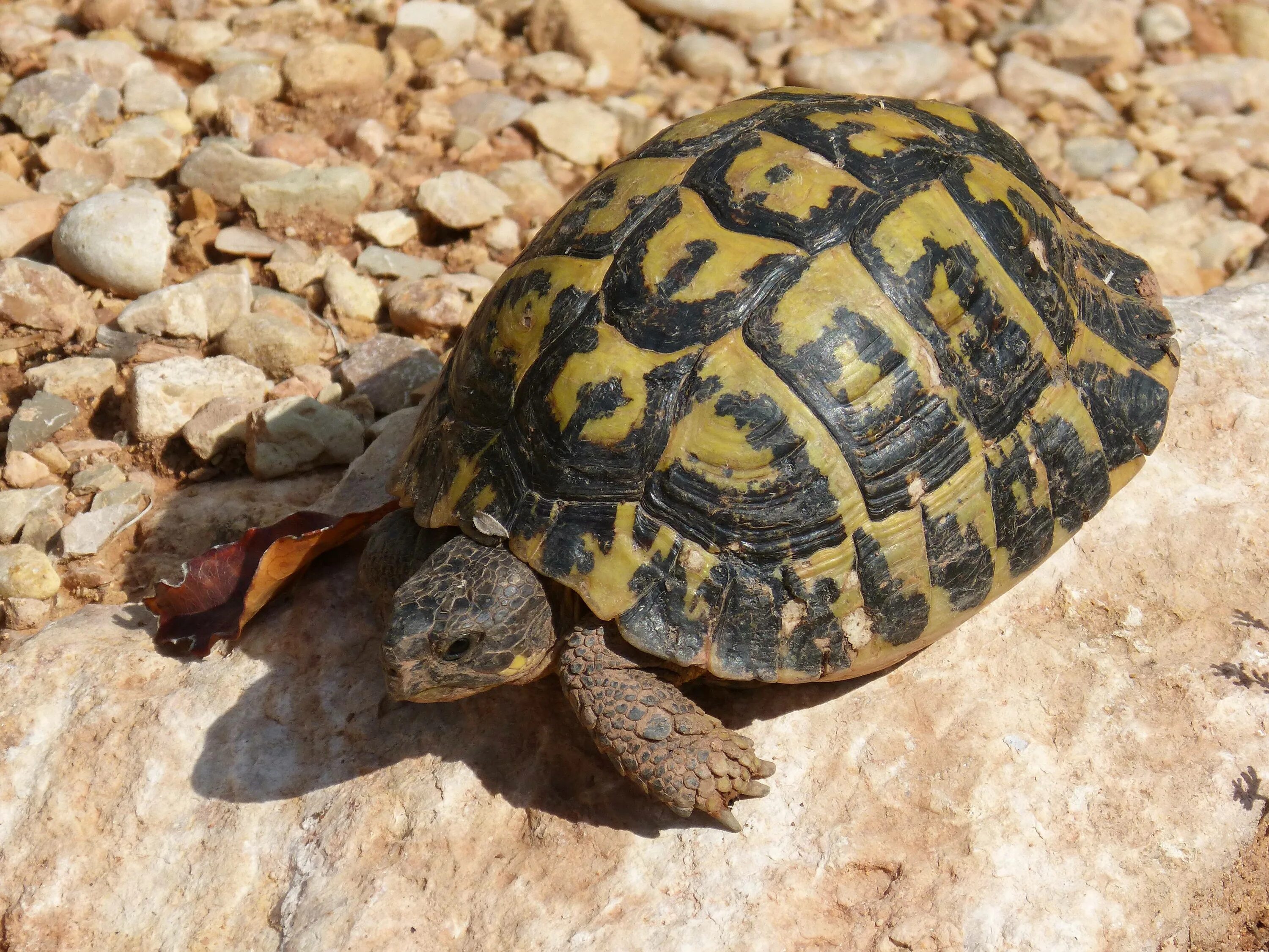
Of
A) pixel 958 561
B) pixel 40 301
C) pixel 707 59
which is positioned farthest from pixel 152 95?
pixel 958 561

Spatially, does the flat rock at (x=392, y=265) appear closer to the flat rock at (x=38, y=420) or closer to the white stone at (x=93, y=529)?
the flat rock at (x=38, y=420)

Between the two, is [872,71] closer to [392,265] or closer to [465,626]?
[392,265]

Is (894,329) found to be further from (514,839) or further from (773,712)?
(514,839)

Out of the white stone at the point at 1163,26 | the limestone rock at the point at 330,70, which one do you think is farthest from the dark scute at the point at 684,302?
the white stone at the point at 1163,26

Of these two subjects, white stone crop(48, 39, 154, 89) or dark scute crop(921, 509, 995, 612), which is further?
white stone crop(48, 39, 154, 89)

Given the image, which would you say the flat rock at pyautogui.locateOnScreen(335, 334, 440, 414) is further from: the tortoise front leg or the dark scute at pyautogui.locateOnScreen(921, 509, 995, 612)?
the dark scute at pyautogui.locateOnScreen(921, 509, 995, 612)

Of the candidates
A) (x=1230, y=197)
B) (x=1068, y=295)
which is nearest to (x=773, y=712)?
(x=1068, y=295)

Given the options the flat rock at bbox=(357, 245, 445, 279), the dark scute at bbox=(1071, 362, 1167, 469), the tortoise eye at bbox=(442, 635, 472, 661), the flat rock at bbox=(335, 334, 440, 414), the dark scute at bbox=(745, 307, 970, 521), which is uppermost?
the dark scute at bbox=(745, 307, 970, 521)

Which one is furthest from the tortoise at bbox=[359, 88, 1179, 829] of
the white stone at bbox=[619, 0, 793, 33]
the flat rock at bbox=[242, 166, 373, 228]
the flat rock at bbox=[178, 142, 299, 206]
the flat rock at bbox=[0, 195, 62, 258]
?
the white stone at bbox=[619, 0, 793, 33]
